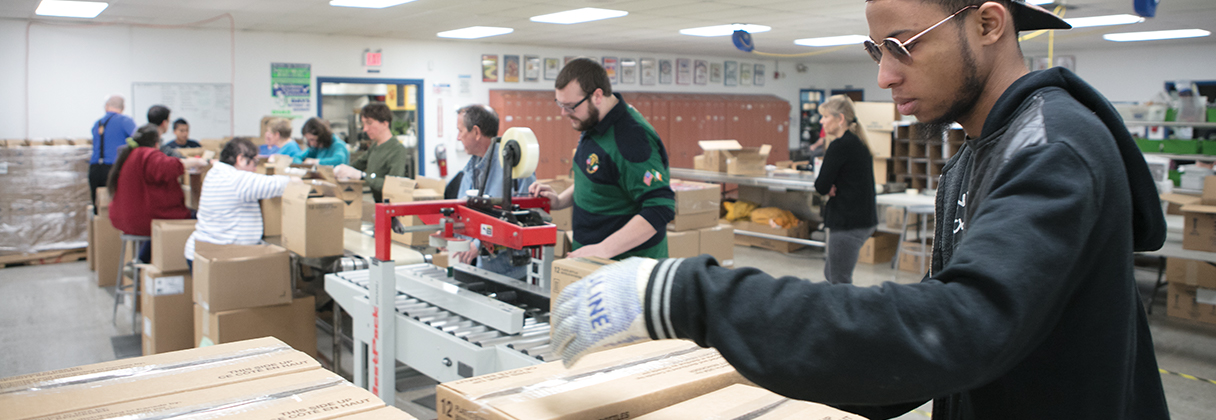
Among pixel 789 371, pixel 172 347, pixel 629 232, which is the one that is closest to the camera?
pixel 789 371

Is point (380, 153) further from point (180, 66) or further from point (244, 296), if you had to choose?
point (180, 66)

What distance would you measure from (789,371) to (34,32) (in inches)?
359

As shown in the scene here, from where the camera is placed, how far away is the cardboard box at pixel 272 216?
454cm

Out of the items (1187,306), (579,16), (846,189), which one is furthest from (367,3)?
(1187,306)

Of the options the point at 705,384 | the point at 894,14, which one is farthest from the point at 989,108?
the point at 705,384

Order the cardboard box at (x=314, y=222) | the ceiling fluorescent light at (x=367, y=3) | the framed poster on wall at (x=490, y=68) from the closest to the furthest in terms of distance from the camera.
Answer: the cardboard box at (x=314, y=222)
the ceiling fluorescent light at (x=367, y=3)
the framed poster on wall at (x=490, y=68)

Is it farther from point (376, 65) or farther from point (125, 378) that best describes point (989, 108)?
point (376, 65)

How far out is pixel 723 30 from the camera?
9.12 meters

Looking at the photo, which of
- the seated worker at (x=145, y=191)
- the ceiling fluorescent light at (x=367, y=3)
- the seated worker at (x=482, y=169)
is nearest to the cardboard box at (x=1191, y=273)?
the seated worker at (x=482, y=169)

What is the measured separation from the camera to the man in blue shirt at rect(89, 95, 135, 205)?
22.0 ft

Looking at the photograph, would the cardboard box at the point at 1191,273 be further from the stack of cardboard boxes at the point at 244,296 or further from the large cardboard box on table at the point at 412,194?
the stack of cardboard boxes at the point at 244,296

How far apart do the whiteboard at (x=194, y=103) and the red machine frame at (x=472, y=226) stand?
6980 millimetres

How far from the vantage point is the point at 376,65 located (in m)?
9.57

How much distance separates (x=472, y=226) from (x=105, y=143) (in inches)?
241
